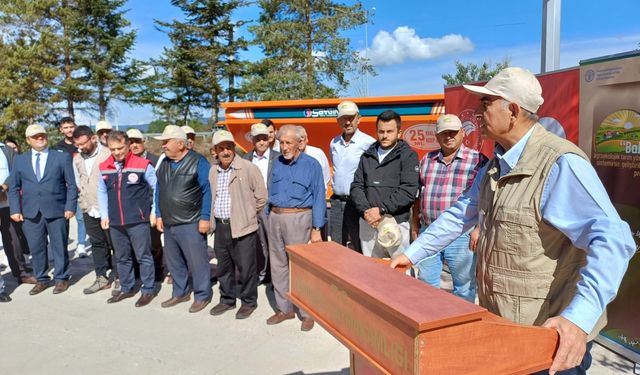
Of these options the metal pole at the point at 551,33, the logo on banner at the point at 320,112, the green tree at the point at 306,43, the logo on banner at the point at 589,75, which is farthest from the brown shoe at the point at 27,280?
the green tree at the point at 306,43

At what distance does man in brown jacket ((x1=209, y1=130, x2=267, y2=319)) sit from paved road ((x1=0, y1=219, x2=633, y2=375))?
23 cm

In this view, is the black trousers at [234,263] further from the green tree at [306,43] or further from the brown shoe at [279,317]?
the green tree at [306,43]

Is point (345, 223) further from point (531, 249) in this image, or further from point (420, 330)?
point (420, 330)

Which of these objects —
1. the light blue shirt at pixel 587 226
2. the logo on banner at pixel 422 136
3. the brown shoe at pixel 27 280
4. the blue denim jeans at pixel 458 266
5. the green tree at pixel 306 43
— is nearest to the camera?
the light blue shirt at pixel 587 226

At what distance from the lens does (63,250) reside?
17.5 ft

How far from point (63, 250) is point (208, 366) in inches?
116

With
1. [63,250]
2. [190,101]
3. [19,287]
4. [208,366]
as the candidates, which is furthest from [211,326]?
[190,101]

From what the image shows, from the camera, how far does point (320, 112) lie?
7.42 metres

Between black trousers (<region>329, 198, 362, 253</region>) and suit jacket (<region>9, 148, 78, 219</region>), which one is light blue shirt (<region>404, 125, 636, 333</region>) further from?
suit jacket (<region>9, 148, 78, 219</region>)

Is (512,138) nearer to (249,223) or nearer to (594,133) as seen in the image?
(594,133)

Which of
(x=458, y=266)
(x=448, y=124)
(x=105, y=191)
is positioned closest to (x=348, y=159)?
(x=448, y=124)

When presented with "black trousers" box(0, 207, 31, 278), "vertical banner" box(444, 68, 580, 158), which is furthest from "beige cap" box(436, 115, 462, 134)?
"black trousers" box(0, 207, 31, 278)

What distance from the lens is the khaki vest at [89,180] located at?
17.1 feet

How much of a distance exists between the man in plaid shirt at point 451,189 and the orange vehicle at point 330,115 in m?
2.73
